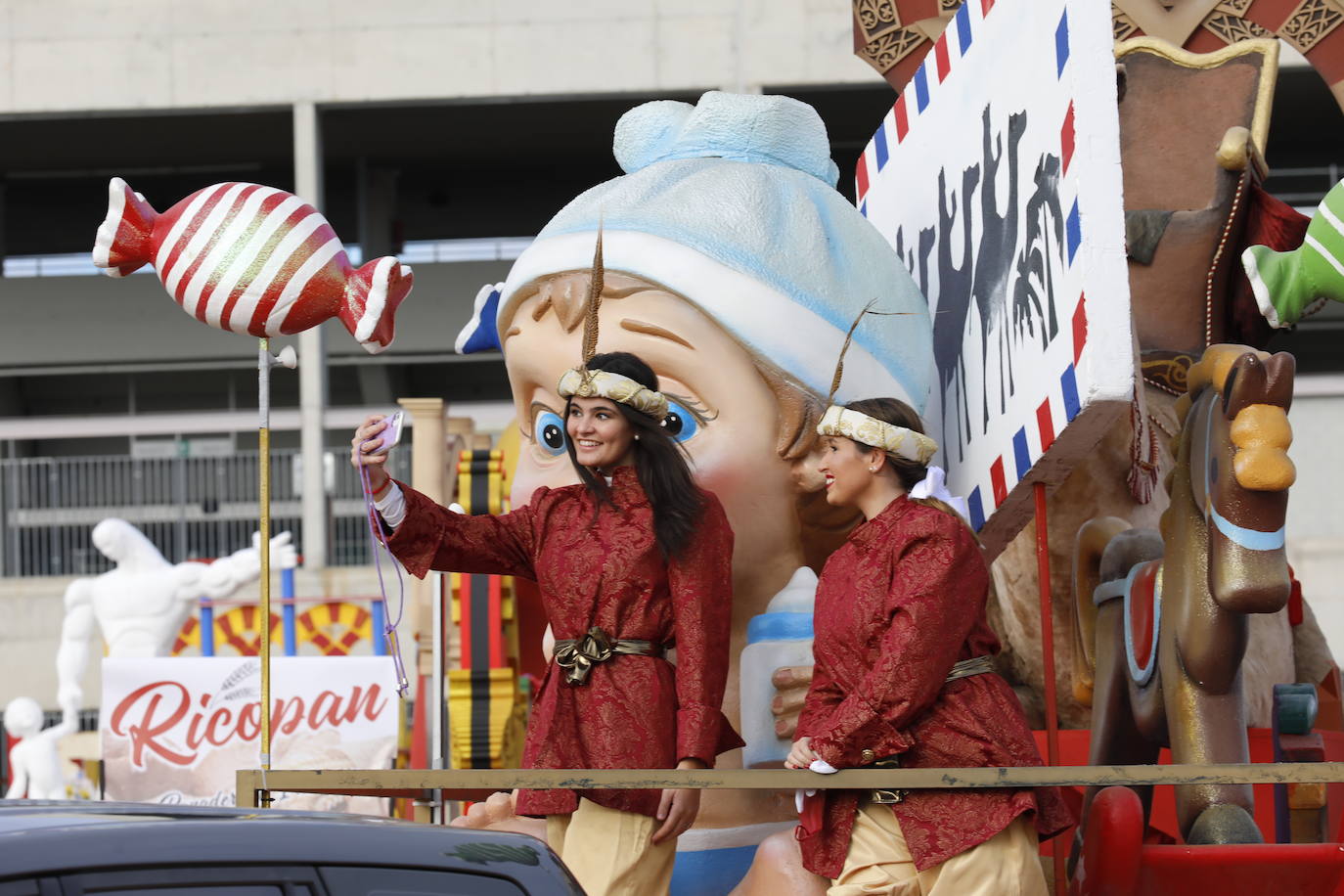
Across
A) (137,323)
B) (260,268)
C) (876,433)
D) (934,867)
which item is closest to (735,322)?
(876,433)

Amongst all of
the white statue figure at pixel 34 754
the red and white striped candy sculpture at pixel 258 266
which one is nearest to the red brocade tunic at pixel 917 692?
the red and white striped candy sculpture at pixel 258 266

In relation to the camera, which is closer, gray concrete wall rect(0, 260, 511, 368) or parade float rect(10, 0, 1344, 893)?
parade float rect(10, 0, 1344, 893)

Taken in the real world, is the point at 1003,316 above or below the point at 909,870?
above

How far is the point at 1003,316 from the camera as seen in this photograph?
430cm

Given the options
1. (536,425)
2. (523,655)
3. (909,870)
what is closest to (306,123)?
(523,655)

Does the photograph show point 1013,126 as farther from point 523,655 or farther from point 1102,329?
point 523,655

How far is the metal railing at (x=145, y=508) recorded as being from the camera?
19.8 metres

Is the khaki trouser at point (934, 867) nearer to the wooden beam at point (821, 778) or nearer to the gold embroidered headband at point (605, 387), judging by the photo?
the wooden beam at point (821, 778)

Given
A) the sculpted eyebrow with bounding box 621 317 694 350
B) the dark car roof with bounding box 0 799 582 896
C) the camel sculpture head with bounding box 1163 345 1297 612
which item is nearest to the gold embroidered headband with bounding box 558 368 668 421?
the sculpted eyebrow with bounding box 621 317 694 350

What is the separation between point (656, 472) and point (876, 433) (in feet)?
1.54

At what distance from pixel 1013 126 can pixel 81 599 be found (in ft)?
32.2

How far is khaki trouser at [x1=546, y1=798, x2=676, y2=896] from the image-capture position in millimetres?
3609

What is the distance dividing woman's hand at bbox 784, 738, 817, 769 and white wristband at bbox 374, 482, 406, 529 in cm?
96

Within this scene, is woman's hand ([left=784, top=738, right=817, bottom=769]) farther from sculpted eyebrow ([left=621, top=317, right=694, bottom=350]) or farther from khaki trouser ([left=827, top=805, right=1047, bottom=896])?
sculpted eyebrow ([left=621, top=317, right=694, bottom=350])
